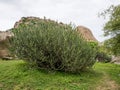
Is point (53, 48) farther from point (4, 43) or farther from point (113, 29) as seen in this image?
point (4, 43)

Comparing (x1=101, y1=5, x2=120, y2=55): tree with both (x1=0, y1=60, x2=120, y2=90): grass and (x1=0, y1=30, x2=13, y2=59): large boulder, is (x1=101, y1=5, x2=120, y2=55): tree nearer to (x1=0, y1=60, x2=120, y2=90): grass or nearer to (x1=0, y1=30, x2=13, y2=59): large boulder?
(x1=0, y1=60, x2=120, y2=90): grass

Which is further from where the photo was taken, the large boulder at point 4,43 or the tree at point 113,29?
the large boulder at point 4,43

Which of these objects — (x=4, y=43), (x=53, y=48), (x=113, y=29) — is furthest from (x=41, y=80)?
(x=4, y=43)

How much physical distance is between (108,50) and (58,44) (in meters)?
4.65

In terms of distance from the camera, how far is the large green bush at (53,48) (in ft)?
36.6

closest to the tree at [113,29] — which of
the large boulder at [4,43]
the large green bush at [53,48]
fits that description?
the large green bush at [53,48]

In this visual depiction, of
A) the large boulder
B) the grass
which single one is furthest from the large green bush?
the large boulder

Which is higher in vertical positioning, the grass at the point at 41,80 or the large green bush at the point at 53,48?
the large green bush at the point at 53,48

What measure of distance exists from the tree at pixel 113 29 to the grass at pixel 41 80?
9.60 ft

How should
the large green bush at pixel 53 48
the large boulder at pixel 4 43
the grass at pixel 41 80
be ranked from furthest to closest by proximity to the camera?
the large boulder at pixel 4 43 < the large green bush at pixel 53 48 < the grass at pixel 41 80

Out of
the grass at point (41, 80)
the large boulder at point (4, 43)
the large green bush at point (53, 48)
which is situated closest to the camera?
the grass at point (41, 80)

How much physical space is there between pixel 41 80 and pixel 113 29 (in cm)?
588

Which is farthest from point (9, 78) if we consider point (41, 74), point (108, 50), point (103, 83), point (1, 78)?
point (108, 50)

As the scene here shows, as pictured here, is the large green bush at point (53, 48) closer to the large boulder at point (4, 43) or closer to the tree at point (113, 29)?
the tree at point (113, 29)
